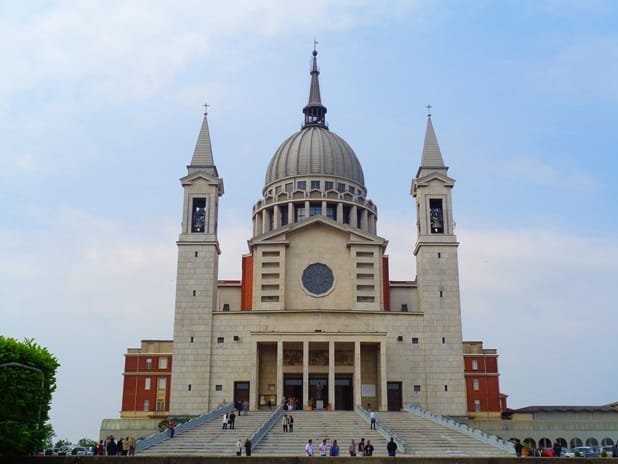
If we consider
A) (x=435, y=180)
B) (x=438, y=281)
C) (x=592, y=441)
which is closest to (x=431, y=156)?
(x=435, y=180)

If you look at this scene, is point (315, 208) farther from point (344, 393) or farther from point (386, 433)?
point (386, 433)

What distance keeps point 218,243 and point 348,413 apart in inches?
804

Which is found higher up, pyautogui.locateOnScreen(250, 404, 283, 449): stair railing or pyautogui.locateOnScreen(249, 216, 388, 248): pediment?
pyautogui.locateOnScreen(249, 216, 388, 248): pediment

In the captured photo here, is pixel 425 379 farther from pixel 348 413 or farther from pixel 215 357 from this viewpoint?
pixel 215 357

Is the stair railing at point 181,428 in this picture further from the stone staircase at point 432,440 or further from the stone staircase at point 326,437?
the stone staircase at point 432,440

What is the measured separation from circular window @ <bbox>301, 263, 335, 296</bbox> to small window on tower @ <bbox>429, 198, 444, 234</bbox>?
1002 centimetres

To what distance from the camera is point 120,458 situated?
32688 millimetres

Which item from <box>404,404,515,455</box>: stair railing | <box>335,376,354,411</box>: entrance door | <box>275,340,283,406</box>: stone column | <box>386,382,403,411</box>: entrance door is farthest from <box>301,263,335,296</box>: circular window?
<box>404,404,515,455</box>: stair railing

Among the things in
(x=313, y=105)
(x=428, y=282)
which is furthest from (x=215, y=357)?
(x=313, y=105)

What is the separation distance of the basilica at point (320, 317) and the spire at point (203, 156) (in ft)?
0.30

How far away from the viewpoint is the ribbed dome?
8294 cm

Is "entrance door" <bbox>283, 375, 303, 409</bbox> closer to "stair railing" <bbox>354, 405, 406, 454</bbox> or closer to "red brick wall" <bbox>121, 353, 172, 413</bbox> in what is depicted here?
"stair railing" <bbox>354, 405, 406, 454</bbox>

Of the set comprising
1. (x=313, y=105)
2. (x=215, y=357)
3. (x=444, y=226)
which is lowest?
(x=215, y=357)

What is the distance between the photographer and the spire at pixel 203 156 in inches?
2682
